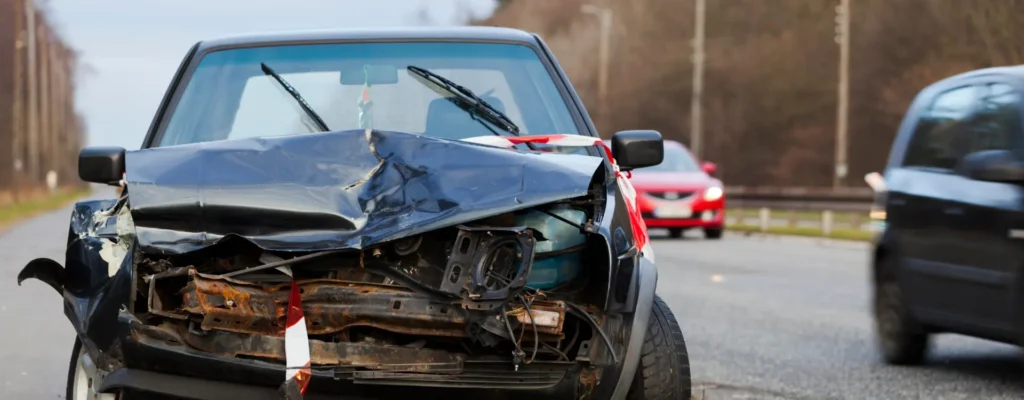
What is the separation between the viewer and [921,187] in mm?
8516

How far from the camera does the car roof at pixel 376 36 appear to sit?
19.8 ft

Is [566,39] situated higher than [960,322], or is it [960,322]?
[960,322]

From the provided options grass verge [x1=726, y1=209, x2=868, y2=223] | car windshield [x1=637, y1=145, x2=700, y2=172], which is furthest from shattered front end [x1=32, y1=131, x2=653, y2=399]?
grass verge [x1=726, y1=209, x2=868, y2=223]

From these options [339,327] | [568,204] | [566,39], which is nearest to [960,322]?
[568,204]

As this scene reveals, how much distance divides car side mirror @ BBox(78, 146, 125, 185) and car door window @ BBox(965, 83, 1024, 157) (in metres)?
4.36

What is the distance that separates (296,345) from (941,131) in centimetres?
533

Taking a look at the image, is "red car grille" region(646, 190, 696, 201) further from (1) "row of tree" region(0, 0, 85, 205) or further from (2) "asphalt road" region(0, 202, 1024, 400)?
(1) "row of tree" region(0, 0, 85, 205)

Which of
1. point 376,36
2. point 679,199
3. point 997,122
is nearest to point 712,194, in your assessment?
point 679,199

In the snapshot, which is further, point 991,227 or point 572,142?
point 991,227

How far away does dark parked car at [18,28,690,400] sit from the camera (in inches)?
167

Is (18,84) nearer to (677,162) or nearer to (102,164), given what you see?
(677,162)

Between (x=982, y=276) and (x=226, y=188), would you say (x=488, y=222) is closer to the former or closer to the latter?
(x=226, y=188)

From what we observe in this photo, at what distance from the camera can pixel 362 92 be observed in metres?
5.84

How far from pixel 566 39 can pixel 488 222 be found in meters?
80.4
